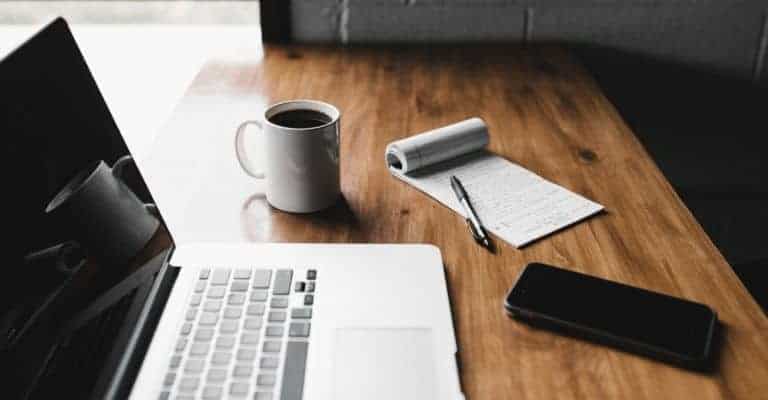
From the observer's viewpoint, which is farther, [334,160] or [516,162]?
[516,162]

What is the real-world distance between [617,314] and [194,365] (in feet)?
1.31

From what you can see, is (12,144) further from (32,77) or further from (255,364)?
(255,364)

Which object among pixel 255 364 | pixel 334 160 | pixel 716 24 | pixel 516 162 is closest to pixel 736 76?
pixel 716 24

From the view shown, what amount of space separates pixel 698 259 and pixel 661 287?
3.2 inches

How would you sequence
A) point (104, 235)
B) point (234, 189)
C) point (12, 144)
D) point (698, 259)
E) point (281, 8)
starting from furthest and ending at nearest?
point (281, 8) < point (234, 189) < point (698, 259) < point (104, 235) < point (12, 144)

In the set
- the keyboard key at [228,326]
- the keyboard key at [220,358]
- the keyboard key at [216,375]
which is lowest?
the keyboard key at [228,326]

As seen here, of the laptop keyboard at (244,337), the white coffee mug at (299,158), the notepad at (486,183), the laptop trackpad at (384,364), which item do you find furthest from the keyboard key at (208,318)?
the notepad at (486,183)

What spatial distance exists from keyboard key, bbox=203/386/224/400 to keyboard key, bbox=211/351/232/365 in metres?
0.03

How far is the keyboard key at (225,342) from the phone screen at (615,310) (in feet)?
0.88

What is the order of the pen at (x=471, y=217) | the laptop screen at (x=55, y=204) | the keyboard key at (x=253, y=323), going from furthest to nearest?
the pen at (x=471, y=217) → the keyboard key at (x=253, y=323) → the laptop screen at (x=55, y=204)

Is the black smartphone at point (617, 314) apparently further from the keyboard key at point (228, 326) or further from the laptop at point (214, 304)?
the keyboard key at point (228, 326)

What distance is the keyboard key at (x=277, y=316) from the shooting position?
2.35ft

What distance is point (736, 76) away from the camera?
5.33 feet

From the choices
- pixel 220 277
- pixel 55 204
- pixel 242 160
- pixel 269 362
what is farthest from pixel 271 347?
pixel 242 160
